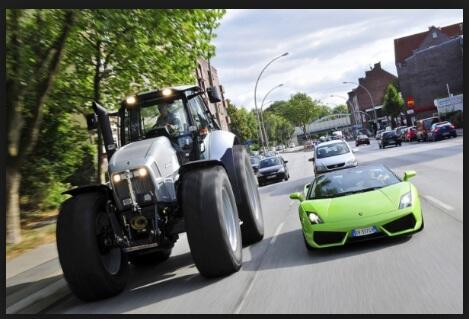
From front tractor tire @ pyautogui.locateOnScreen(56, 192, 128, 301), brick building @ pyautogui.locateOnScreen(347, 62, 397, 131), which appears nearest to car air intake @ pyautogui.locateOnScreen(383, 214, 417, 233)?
front tractor tire @ pyautogui.locateOnScreen(56, 192, 128, 301)

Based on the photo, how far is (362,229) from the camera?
8.59 meters

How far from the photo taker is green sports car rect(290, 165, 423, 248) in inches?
339

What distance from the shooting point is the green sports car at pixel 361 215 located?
862 centimetres

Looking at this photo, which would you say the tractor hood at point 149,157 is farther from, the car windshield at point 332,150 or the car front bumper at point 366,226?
the car windshield at point 332,150

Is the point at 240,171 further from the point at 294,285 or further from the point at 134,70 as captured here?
the point at 134,70

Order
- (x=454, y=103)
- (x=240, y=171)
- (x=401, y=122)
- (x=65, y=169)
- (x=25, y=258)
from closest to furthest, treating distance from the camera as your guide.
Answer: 1. (x=240, y=171)
2. (x=25, y=258)
3. (x=65, y=169)
4. (x=454, y=103)
5. (x=401, y=122)

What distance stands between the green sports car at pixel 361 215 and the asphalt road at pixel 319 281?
0.21 metres

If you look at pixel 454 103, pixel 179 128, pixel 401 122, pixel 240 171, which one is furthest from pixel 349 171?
pixel 401 122

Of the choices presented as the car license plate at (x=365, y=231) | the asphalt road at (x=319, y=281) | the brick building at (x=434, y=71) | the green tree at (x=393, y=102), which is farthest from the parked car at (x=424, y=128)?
the green tree at (x=393, y=102)

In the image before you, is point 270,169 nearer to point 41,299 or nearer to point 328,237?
point 328,237

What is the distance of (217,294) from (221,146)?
3544mm

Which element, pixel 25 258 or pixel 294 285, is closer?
pixel 294 285

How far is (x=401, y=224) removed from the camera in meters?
8.70

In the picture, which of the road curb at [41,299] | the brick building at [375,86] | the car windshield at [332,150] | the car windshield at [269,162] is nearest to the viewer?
the road curb at [41,299]
